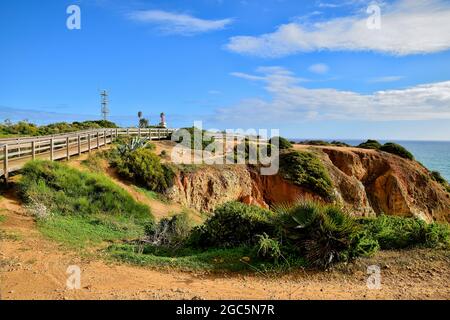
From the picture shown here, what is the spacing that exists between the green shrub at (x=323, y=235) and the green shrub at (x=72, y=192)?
7.43 metres

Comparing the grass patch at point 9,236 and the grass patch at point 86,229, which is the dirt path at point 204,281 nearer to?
the grass patch at point 9,236

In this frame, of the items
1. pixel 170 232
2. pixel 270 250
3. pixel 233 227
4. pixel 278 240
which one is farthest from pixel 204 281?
pixel 170 232

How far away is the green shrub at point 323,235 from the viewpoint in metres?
7.47

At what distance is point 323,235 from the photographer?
766 centimetres

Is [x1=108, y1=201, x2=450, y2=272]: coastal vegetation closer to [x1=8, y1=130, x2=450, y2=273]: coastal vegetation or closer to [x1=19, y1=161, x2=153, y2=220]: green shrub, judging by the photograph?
[x1=8, y1=130, x2=450, y2=273]: coastal vegetation

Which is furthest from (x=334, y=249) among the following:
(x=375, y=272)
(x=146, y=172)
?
(x=146, y=172)

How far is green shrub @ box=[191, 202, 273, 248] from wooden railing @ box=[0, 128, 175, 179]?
7447mm

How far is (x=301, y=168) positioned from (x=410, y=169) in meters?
13.8

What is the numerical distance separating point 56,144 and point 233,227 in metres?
15.1

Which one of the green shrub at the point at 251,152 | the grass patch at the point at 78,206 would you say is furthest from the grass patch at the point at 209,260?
the green shrub at the point at 251,152

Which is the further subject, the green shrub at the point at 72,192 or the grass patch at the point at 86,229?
the green shrub at the point at 72,192

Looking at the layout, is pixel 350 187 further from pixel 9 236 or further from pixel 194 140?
pixel 9 236

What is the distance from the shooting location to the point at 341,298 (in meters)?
5.91
